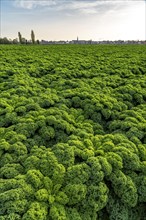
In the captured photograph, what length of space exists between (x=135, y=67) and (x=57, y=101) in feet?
18.4

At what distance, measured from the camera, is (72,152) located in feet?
16.4

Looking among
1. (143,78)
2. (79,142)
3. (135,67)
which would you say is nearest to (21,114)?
(79,142)

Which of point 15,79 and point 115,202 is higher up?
point 15,79

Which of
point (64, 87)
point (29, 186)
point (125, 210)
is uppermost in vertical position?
point (64, 87)

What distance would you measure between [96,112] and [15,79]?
11.8ft

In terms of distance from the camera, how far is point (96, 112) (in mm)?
7309

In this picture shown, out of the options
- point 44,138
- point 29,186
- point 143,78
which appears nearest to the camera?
point 29,186

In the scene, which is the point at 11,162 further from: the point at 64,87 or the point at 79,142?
the point at 64,87

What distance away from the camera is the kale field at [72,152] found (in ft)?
14.0

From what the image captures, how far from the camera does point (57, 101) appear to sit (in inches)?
303

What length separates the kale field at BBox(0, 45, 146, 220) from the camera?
4.26 meters

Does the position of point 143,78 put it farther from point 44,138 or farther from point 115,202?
point 115,202

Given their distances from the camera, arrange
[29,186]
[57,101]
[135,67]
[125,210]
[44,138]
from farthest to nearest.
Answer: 1. [135,67]
2. [57,101]
3. [44,138]
4. [125,210]
5. [29,186]

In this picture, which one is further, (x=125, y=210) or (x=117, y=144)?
(x=117, y=144)
